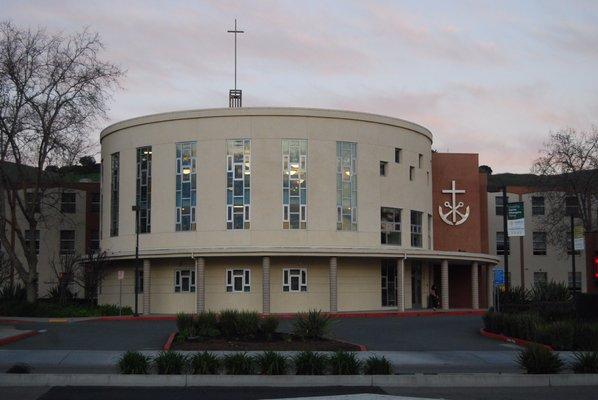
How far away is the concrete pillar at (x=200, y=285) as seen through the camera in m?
46.4

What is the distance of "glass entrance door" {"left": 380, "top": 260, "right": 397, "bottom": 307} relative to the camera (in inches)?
1999

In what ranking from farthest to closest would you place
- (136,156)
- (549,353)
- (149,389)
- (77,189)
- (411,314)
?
(77,189) < (136,156) < (411,314) < (549,353) < (149,389)

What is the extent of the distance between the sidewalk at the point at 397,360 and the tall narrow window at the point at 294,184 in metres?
21.9

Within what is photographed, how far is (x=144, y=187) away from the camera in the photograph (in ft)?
166

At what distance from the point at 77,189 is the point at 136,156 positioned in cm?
1479

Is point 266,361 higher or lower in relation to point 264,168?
lower

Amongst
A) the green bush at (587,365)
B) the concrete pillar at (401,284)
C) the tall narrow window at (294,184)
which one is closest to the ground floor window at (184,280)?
the tall narrow window at (294,184)

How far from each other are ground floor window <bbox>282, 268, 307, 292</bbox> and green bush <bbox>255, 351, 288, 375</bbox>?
94.7 feet

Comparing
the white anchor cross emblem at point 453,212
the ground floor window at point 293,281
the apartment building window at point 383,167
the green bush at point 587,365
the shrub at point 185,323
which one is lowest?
the green bush at point 587,365

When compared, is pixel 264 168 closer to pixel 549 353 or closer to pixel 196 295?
pixel 196 295

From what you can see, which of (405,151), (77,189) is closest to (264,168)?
(405,151)

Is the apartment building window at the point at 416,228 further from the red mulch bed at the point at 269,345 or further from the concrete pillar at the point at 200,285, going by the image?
the red mulch bed at the point at 269,345

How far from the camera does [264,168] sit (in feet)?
158

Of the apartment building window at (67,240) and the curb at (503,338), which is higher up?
the apartment building window at (67,240)
